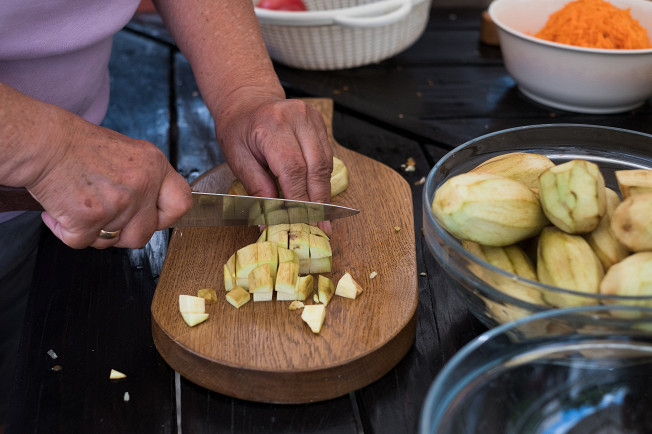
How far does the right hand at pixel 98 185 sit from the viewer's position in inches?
37.9

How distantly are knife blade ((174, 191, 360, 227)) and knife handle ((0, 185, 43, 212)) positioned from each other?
0.27 meters

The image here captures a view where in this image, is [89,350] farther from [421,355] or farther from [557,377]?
[557,377]

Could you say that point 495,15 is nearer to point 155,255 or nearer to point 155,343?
point 155,255

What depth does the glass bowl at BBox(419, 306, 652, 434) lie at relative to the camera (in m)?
0.72

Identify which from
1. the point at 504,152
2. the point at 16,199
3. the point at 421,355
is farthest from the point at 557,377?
the point at 16,199

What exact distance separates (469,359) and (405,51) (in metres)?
1.70

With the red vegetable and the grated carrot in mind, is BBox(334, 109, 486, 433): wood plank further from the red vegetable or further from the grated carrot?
the red vegetable

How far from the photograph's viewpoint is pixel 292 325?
3.44ft

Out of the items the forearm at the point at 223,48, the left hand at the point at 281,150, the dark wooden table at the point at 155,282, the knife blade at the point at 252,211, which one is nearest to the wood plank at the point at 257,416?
the dark wooden table at the point at 155,282

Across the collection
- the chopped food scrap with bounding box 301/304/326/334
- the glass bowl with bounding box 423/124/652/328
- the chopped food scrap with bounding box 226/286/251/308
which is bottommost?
the chopped food scrap with bounding box 226/286/251/308

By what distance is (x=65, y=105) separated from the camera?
4.77 ft

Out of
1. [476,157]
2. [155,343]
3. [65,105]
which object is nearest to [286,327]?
[155,343]

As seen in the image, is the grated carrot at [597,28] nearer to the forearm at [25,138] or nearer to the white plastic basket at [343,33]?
the white plastic basket at [343,33]

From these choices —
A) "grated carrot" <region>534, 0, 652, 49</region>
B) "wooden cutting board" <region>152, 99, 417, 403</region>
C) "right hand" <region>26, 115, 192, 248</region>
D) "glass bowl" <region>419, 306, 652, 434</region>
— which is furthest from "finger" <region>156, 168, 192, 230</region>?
"grated carrot" <region>534, 0, 652, 49</region>
